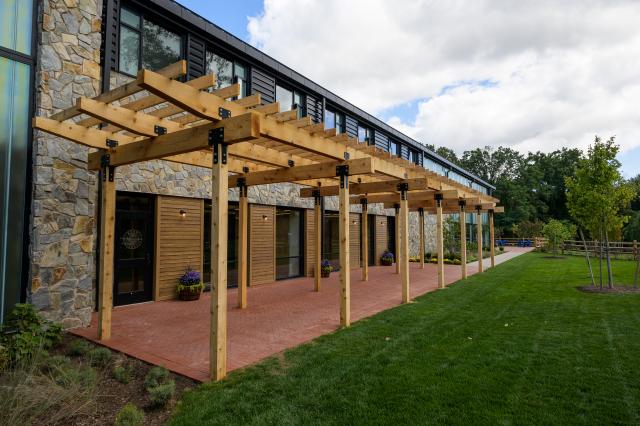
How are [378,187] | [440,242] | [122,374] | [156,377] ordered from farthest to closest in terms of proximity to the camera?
[440,242] < [378,187] < [122,374] < [156,377]

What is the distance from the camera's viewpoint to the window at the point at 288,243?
12227 millimetres

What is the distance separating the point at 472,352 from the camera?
16.5 feet

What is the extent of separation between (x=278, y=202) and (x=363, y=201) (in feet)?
9.62

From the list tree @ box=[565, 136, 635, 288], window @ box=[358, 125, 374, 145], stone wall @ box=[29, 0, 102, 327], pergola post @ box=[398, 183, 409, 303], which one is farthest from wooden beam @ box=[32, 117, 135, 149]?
window @ box=[358, 125, 374, 145]

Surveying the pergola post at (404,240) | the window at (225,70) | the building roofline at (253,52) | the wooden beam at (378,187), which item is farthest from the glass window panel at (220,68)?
the pergola post at (404,240)

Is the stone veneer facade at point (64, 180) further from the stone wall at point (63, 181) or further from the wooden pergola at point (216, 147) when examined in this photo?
the wooden pergola at point (216, 147)

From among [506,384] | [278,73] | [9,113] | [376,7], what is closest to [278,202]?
[278,73]

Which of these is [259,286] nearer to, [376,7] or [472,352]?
[472,352]

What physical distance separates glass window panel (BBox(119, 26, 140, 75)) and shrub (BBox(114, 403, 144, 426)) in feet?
24.0

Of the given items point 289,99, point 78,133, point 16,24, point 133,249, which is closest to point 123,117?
point 78,133

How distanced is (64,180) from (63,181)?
27 millimetres

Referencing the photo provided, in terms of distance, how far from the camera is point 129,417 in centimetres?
330

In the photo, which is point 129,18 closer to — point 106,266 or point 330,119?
point 106,266

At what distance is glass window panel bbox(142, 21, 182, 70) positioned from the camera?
8.66 m
